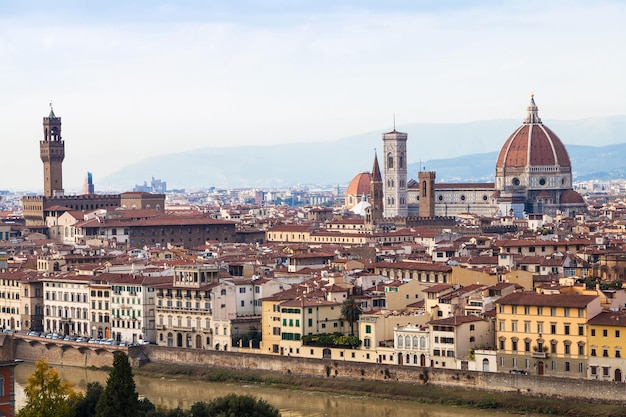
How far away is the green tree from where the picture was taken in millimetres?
33500

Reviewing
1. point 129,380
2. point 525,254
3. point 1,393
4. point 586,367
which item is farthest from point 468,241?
point 1,393

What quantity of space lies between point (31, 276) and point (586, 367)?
24.5 metres

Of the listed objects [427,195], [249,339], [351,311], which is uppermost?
[427,195]

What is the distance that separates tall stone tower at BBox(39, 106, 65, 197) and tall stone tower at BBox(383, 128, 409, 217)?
27.2 meters

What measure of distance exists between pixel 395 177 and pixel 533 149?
36.3ft

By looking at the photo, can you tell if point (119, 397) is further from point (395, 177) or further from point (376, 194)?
point (395, 177)

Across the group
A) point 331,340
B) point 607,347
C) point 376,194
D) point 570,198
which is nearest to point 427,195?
point 376,194

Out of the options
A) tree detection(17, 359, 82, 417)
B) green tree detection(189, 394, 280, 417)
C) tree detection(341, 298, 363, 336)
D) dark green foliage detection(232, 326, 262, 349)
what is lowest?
green tree detection(189, 394, 280, 417)

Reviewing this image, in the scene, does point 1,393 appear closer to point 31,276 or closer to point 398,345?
point 398,345

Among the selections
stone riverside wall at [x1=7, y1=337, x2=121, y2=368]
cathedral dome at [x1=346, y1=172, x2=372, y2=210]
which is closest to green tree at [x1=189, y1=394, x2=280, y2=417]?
stone riverside wall at [x1=7, y1=337, x2=121, y2=368]

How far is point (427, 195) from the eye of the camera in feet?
367

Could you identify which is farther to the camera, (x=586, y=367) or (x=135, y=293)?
(x=135, y=293)

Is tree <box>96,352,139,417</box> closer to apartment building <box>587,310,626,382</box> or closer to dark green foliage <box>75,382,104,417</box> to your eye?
dark green foliage <box>75,382,104,417</box>

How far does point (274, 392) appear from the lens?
4372 centimetres
